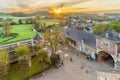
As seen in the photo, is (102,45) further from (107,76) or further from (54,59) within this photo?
(107,76)

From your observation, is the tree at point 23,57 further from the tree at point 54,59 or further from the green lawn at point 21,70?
the tree at point 54,59

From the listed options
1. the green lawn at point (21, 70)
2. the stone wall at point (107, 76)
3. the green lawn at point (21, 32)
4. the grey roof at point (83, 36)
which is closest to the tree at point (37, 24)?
the green lawn at point (21, 32)

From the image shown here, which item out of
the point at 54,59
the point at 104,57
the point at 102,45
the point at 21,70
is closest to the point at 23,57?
the point at 21,70

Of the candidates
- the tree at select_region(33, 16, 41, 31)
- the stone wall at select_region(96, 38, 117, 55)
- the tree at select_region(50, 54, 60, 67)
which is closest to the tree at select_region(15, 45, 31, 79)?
the tree at select_region(50, 54, 60, 67)

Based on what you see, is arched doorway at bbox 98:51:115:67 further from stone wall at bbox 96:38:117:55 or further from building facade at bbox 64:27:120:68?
stone wall at bbox 96:38:117:55

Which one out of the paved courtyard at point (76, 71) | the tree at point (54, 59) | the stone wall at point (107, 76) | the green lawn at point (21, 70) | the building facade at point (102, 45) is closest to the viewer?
the stone wall at point (107, 76)

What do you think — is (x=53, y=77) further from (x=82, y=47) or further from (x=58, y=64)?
(x=82, y=47)

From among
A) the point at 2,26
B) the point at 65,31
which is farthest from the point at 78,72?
the point at 2,26
